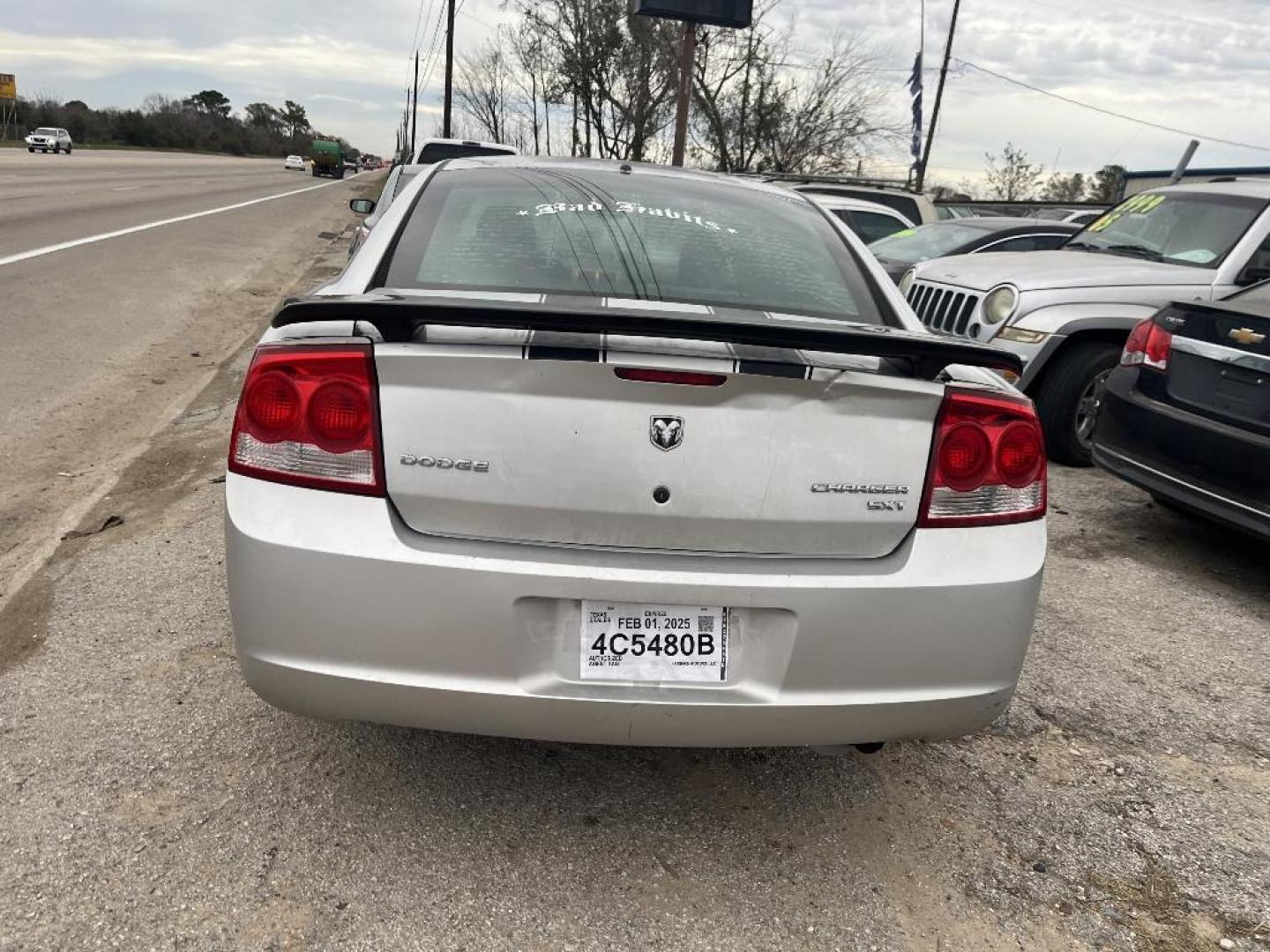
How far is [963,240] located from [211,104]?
14297 centimetres

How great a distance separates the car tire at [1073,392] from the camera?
6.38m

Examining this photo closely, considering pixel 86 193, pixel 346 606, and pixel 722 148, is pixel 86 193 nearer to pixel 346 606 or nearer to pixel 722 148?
pixel 722 148

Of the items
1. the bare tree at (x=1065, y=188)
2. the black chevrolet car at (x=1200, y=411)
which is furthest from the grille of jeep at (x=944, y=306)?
the bare tree at (x=1065, y=188)

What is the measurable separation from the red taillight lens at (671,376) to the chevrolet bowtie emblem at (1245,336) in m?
3.39

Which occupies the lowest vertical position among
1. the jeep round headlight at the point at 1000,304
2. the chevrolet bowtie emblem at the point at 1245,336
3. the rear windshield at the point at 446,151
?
the jeep round headlight at the point at 1000,304

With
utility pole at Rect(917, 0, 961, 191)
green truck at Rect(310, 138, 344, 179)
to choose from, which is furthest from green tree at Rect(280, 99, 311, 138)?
utility pole at Rect(917, 0, 961, 191)

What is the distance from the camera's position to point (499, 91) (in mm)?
54062

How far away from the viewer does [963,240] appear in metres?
9.38

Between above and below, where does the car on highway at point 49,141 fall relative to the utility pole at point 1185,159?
below

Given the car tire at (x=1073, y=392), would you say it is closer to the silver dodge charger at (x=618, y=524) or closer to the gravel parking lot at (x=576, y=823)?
the gravel parking lot at (x=576, y=823)

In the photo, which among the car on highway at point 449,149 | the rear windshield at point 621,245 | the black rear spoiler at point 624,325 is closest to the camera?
the black rear spoiler at point 624,325

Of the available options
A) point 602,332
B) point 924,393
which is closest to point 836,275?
point 924,393

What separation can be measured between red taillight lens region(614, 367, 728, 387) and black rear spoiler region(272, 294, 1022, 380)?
7cm

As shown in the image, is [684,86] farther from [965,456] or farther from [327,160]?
[327,160]
